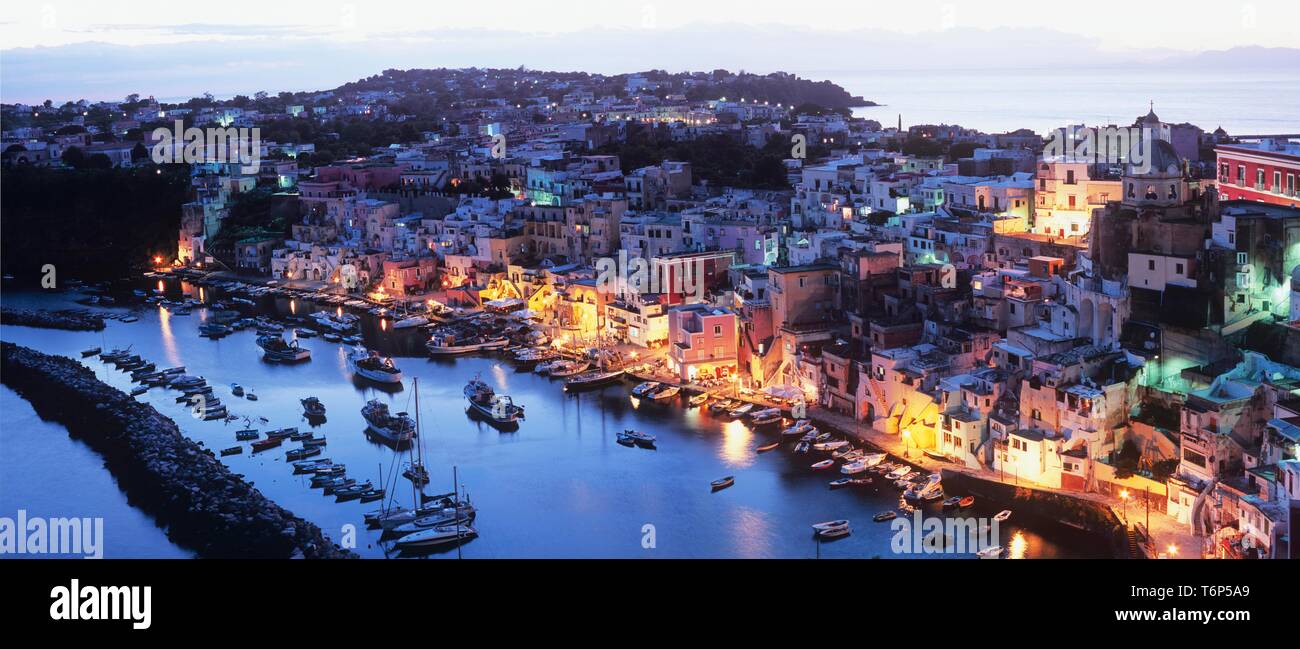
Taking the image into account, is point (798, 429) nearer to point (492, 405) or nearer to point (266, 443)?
point (492, 405)

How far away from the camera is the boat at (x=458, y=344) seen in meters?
12.1

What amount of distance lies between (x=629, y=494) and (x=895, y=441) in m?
1.80

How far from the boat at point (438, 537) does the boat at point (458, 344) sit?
484 cm

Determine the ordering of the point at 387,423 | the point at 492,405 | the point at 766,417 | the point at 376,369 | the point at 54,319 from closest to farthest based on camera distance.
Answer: the point at 766,417
the point at 387,423
the point at 492,405
the point at 376,369
the point at 54,319

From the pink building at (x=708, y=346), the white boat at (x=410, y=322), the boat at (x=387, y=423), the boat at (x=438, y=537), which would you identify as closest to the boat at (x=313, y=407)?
the boat at (x=387, y=423)

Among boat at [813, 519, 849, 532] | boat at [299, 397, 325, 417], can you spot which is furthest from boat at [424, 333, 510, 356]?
boat at [813, 519, 849, 532]

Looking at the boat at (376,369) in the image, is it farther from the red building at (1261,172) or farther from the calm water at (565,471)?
the red building at (1261,172)

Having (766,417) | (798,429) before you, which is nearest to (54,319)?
(766,417)

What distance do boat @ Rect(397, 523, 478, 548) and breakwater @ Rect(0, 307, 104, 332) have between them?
8.22 m

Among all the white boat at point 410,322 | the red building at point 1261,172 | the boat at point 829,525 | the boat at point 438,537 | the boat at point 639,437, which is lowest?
the boat at point 438,537

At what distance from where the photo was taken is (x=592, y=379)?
35.1 feet

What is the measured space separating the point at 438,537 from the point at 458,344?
516 cm

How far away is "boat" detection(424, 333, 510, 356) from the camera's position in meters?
12.1
